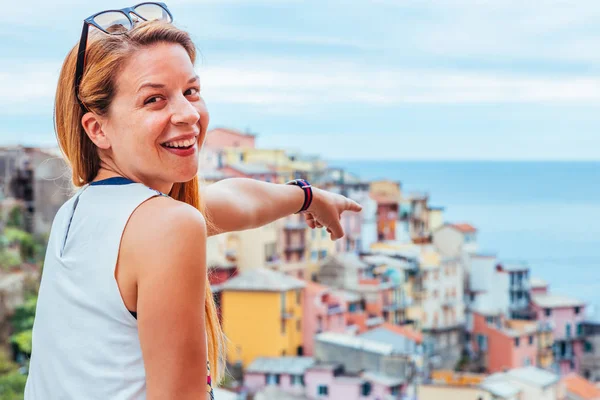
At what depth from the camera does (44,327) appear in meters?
0.43

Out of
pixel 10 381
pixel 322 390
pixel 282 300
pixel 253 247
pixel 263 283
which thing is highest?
pixel 253 247

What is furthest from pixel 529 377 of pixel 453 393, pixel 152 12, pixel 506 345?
pixel 152 12

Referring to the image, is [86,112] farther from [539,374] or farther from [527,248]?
[527,248]

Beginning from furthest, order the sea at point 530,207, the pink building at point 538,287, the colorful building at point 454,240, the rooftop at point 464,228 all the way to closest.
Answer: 1. the sea at point 530,207
2. the pink building at point 538,287
3. the rooftop at point 464,228
4. the colorful building at point 454,240

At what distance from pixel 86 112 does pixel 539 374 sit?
9.39 m

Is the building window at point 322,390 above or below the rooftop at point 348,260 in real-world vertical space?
below

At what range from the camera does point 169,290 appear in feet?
1.26

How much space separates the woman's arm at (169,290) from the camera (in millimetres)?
384

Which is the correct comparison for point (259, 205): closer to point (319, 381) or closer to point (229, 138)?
point (319, 381)

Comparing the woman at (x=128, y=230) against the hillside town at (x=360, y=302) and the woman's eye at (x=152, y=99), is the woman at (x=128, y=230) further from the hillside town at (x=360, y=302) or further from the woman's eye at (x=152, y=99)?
the hillside town at (x=360, y=302)

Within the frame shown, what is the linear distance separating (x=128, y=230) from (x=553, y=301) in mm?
13554

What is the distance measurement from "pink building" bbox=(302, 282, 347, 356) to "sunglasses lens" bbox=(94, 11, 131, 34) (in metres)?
9.27

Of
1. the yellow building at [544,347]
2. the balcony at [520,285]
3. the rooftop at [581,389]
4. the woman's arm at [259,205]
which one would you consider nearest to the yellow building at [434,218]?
the balcony at [520,285]

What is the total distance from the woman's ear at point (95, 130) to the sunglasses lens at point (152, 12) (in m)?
0.05
